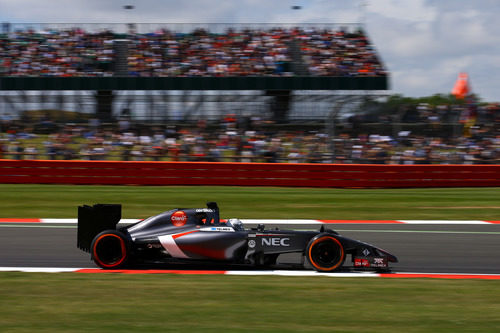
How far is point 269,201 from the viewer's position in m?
14.1

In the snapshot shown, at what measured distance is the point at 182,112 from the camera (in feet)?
63.5

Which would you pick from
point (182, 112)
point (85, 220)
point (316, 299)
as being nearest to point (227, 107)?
point (182, 112)

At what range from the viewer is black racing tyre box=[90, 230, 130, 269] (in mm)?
7055

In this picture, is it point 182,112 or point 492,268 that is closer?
point 492,268

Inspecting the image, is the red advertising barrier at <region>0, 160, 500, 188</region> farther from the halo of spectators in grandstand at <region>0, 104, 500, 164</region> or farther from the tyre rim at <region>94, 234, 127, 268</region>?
the tyre rim at <region>94, 234, 127, 268</region>

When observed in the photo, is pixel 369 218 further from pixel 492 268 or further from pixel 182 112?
pixel 182 112

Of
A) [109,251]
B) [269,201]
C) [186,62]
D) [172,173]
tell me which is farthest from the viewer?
[186,62]

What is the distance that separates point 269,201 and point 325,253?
7074mm

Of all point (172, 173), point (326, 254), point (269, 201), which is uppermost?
point (172, 173)

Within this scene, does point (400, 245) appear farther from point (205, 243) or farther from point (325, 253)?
point (205, 243)

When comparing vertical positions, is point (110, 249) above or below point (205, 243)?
below

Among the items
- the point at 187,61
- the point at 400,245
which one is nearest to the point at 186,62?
the point at 187,61

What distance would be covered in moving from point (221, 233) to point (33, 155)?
38.4 ft

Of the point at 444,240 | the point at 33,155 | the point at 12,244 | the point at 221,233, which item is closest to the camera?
the point at 221,233
